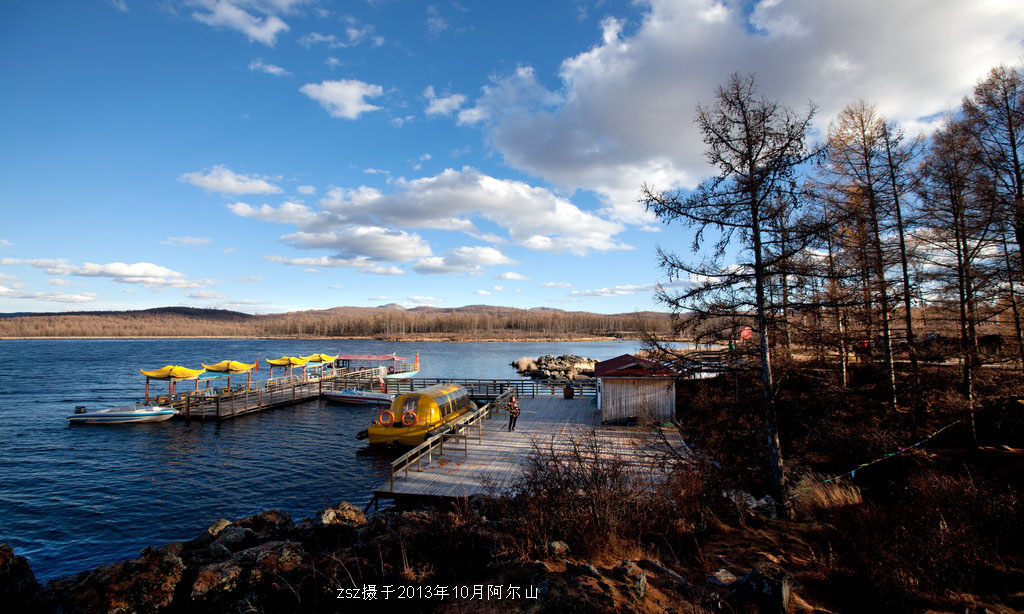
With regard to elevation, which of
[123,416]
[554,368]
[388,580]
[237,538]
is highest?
[388,580]

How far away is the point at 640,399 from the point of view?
19.3 metres

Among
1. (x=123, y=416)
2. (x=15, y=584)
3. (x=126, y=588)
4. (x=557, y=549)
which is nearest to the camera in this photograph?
(x=557, y=549)

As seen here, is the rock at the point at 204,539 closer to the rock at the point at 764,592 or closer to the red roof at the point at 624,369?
the rock at the point at 764,592

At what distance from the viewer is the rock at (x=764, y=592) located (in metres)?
5.24

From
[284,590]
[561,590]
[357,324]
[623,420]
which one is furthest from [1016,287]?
[357,324]

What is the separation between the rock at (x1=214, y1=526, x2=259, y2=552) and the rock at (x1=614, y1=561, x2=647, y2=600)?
8.82m

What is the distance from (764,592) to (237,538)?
35.7ft

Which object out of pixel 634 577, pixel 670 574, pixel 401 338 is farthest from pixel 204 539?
pixel 401 338

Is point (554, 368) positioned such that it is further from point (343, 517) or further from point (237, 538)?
point (237, 538)

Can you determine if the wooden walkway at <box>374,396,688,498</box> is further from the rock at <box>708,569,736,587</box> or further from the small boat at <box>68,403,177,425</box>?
the small boat at <box>68,403,177,425</box>

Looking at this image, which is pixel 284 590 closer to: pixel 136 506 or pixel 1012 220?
pixel 136 506

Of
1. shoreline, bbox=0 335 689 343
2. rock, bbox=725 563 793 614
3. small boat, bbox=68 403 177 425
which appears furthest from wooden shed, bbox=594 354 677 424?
shoreline, bbox=0 335 689 343

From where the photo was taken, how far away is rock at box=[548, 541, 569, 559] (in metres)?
7.07

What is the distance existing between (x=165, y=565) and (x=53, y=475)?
1584cm
